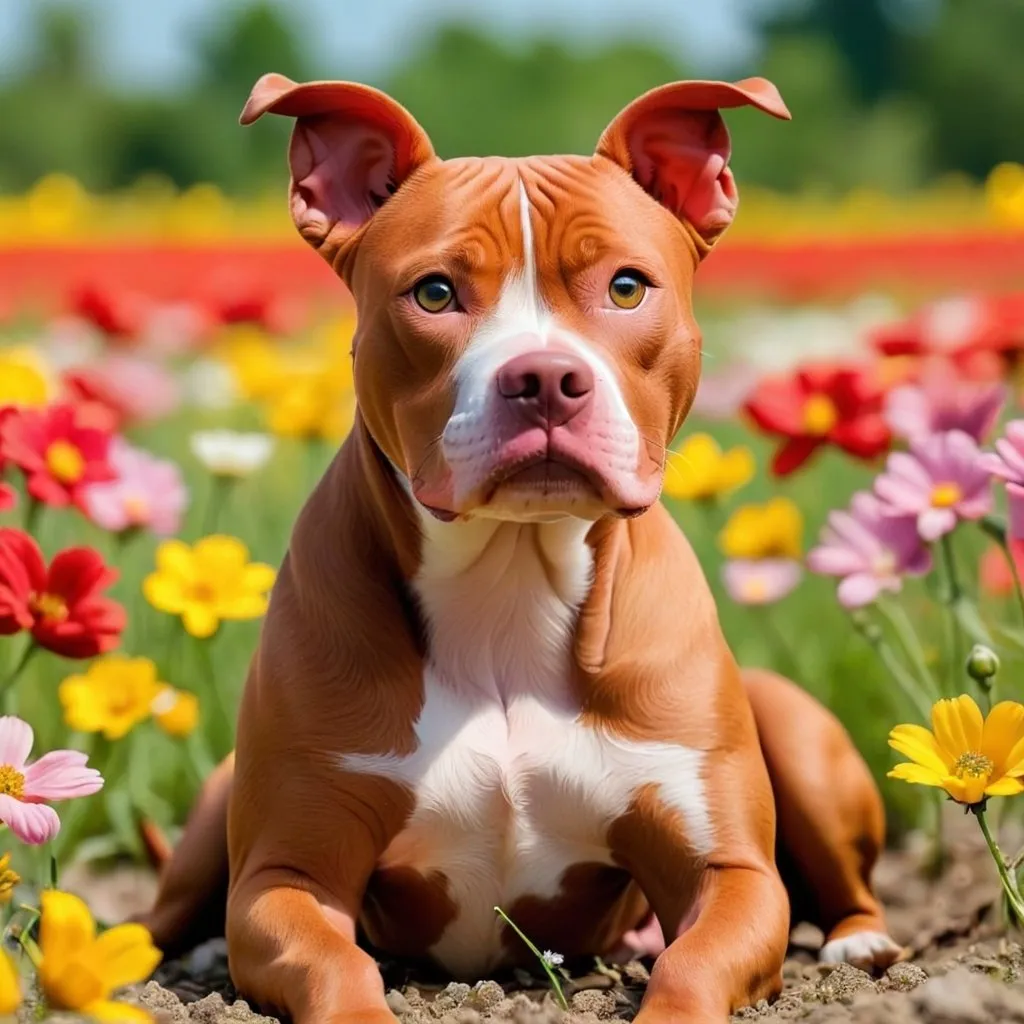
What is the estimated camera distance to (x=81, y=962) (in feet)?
8.18

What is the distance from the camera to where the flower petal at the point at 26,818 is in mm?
2947

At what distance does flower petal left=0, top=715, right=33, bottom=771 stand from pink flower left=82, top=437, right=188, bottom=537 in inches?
58.7

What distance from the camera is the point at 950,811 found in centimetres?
512

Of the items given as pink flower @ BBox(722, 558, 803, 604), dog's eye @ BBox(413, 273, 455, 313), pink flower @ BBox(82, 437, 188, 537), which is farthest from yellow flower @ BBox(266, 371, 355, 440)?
dog's eye @ BBox(413, 273, 455, 313)

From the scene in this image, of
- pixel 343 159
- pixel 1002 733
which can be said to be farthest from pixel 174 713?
pixel 1002 733

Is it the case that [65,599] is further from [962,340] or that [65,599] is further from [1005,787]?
[962,340]

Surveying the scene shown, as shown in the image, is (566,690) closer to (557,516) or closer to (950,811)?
(557,516)

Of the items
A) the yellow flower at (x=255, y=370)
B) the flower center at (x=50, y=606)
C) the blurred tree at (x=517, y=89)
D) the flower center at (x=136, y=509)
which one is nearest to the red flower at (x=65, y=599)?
the flower center at (x=50, y=606)

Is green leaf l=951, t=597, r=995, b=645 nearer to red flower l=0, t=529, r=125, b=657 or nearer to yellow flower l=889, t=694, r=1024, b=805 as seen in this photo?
yellow flower l=889, t=694, r=1024, b=805

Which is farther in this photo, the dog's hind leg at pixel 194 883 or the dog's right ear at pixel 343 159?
the dog's hind leg at pixel 194 883

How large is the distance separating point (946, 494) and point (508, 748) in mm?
1240

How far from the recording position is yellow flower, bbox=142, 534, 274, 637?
14.2ft

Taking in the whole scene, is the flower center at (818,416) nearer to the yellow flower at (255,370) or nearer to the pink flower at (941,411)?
the pink flower at (941,411)

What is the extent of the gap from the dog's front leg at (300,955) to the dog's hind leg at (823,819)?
1031mm
